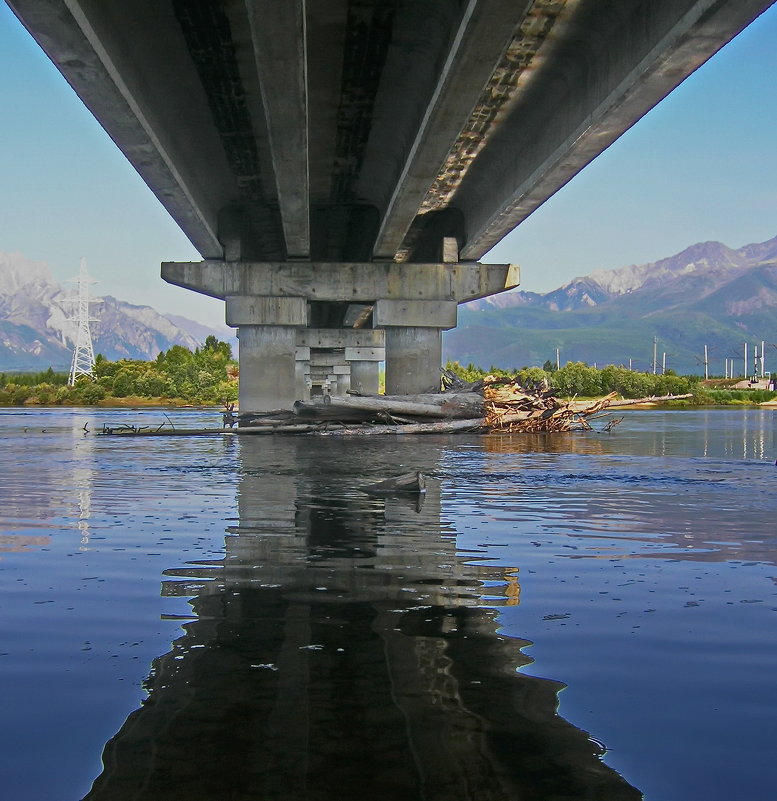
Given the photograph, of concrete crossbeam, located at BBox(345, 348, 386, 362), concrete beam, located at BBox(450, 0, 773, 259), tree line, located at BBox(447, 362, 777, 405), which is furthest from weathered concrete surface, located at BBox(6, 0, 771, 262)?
tree line, located at BBox(447, 362, 777, 405)

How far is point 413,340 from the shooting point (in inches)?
1444

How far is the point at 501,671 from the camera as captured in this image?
4.68 meters

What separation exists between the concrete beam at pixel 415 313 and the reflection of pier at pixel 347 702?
28437 millimetres

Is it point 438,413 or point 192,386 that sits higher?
point 192,386

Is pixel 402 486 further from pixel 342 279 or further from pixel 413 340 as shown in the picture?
pixel 342 279

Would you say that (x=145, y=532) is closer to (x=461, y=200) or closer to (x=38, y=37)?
(x=38, y=37)

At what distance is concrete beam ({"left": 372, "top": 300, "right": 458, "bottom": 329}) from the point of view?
3588 centimetres

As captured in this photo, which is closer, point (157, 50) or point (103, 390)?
point (157, 50)

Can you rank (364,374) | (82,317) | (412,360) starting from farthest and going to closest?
1. (82,317)
2. (364,374)
3. (412,360)

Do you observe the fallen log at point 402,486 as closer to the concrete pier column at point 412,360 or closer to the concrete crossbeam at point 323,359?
the concrete pier column at point 412,360

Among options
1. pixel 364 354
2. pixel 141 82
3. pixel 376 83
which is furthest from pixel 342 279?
pixel 364 354

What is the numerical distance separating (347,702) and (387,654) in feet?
2.79

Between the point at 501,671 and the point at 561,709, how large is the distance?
0.60 metres

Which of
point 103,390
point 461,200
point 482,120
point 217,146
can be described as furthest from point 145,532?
point 103,390
